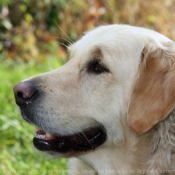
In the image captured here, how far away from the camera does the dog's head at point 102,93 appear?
311 cm

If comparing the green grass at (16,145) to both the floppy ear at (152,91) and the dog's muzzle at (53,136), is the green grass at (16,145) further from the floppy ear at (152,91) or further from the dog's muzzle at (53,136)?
the floppy ear at (152,91)

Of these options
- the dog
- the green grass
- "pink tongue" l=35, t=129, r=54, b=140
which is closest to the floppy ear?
the dog

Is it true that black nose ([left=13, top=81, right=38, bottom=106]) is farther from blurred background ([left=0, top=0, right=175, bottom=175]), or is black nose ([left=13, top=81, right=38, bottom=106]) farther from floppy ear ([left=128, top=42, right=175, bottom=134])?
blurred background ([left=0, top=0, right=175, bottom=175])

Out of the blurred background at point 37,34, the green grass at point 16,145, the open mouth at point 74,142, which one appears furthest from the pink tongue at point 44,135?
the blurred background at point 37,34

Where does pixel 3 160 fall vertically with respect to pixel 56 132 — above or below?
below

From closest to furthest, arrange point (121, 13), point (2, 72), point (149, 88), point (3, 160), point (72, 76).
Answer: point (149, 88) < point (72, 76) < point (3, 160) < point (2, 72) < point (121, 13)

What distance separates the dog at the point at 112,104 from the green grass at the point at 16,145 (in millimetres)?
281

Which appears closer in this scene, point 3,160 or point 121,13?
point 3,160

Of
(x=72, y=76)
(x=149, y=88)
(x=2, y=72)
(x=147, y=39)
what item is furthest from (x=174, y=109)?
(x=2, y=72)

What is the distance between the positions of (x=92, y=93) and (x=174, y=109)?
57 cm

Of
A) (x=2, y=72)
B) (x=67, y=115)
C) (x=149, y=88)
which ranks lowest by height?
(x=2, y=72)

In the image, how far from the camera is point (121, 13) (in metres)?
9.55

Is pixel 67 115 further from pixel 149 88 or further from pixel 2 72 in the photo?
pixel 2 72

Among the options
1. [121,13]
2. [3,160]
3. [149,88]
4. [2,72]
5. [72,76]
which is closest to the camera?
[149,88]
